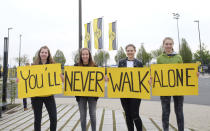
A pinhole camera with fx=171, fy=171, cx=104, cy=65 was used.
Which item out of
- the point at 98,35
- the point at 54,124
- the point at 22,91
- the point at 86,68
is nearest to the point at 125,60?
the point at 86,68

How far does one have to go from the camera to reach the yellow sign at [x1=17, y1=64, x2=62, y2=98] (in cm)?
361

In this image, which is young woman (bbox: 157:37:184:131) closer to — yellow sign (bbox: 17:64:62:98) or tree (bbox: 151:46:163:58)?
yellow sign (bbox: 17:64:62:98)

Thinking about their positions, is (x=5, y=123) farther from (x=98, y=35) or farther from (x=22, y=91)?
(x=98, y=35)

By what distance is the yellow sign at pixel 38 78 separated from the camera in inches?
142

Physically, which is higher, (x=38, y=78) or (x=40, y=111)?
(x=38, y=78)

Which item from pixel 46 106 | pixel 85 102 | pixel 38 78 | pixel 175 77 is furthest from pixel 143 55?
pixel 46 106

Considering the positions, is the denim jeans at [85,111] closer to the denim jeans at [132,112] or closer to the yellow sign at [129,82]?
the yellow sign at [129,82]

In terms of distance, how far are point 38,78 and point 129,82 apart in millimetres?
1985

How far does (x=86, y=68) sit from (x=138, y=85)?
120 cm

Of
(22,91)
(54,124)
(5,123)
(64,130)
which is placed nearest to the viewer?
(54,124)

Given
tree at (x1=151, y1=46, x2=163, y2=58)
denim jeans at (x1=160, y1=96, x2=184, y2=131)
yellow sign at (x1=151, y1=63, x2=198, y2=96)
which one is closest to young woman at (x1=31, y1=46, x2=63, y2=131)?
yellow sign at (x1=151, y1=63, x2=198, y2=96)

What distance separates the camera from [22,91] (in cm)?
364

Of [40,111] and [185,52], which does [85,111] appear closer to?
[40,111]

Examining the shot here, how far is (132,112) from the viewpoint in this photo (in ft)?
11.2
